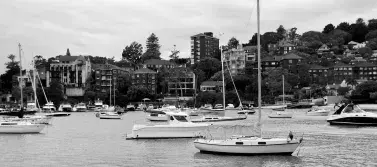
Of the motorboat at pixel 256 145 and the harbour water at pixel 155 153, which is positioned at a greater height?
the motorboat at pixel 256 145

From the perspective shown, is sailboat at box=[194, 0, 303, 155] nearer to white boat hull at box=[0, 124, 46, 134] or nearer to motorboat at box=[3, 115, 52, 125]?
white boat hull at box=[0, 124, 46, 134]

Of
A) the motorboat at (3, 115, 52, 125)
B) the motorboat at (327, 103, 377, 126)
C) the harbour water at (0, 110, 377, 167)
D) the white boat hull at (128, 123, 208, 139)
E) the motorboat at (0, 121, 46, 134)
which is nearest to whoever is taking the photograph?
the harbour water at (0, 110, 377, 167)

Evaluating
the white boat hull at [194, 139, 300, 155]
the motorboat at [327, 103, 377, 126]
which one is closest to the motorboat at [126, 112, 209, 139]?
the white boat hull at [194, 139, 300, 155]

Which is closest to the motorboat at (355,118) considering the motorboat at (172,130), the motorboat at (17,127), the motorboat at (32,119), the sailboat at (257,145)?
the motorboat at (172,130)

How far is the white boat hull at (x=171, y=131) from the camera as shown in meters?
56.5

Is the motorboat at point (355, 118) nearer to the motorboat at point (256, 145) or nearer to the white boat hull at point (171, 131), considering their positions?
the white boat hull at point (171, 131)

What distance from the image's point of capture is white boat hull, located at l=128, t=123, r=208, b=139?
56.5 meters

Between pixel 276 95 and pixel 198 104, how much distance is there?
31.4 meters

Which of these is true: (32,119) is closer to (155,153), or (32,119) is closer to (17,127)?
(17,127)

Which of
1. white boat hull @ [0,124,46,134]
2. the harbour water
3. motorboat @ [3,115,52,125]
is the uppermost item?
motorboat @ [3,115,52,125]

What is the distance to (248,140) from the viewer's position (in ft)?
136

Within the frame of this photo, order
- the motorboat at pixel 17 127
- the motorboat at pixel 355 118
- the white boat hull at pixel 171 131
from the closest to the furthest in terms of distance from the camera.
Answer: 1. the white boat hull at pixel 171 131
2. the motorboat at pixel 17 127
3. the motorboat at pixel 355 118

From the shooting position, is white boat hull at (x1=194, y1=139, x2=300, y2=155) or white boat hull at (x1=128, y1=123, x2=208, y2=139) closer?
white boat hull at (x1=194, y1=139, x2=300, y2=155)

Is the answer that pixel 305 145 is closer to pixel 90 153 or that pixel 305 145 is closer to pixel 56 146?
pixel 90 153
